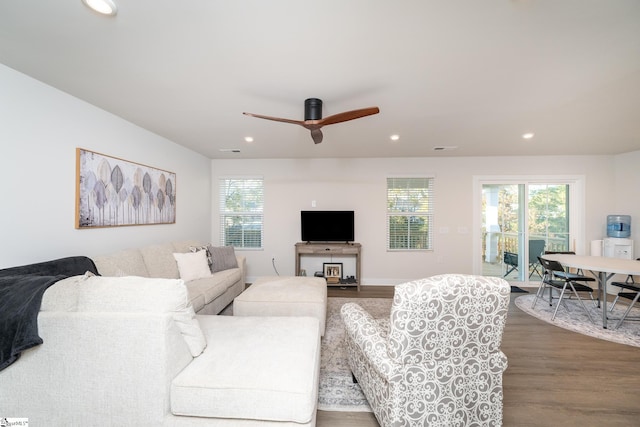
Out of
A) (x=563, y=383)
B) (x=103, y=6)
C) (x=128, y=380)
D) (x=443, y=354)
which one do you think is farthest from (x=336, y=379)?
(x=103, y=6)

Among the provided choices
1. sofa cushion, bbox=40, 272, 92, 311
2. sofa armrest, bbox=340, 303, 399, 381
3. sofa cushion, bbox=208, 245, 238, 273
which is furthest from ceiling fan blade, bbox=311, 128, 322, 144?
sofa cushion, bbox=208, 245, 238, 273

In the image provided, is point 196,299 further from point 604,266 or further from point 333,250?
point 604,266

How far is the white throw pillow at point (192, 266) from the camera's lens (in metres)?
3.11

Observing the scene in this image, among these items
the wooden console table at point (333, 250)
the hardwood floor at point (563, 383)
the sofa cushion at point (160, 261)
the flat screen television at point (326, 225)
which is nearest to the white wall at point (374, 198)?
the flat screen television at point (326, 225)

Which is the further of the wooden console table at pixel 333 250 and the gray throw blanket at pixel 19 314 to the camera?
the wooden console table at pixel 333 250

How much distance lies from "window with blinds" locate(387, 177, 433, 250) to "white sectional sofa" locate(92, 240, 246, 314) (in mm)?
2998

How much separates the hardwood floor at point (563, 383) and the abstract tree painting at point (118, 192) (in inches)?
113

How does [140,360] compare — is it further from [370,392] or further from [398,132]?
[398,132]

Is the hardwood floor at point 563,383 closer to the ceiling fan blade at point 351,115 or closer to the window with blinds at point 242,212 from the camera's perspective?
the ceiling fan blade at point 351,115

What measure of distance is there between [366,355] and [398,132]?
2.73 meters

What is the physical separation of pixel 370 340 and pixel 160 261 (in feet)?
9.03

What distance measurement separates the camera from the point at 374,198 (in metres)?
4.66

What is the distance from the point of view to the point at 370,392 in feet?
4.92

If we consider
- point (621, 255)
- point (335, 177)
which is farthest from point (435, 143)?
point (621, 255)
